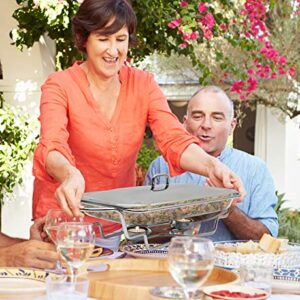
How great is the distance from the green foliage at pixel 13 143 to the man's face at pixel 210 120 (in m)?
2.73

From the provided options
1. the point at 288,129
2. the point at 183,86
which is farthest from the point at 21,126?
the point at 288,129

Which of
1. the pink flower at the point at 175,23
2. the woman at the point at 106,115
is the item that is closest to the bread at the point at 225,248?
the woman at the point at 106,115

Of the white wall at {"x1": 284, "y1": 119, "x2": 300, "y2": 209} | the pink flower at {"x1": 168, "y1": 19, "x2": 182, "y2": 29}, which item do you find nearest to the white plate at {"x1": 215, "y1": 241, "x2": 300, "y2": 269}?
the pink flower at {"x1": 168, "y1": 19, "x2": 182, "y2": 29}

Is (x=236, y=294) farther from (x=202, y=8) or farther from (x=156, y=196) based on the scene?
(x=202, y=8)

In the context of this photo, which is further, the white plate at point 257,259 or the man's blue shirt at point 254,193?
the man's blue shirt at point 254,193

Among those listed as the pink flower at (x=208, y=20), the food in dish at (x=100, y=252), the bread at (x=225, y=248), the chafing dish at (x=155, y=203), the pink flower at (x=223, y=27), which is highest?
the pink flower at (x=223, y=27)

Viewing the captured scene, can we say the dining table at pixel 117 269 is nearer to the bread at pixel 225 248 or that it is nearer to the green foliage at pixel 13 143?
the bread at pixel 225 248

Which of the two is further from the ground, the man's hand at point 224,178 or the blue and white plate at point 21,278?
the man's hand at point 224,178

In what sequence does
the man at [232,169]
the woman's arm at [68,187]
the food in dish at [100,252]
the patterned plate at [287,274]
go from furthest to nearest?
the man at [232,169]
the food in dish at [100,252]
the woman's arm at [68,187]
the patterned plate at [287,274]

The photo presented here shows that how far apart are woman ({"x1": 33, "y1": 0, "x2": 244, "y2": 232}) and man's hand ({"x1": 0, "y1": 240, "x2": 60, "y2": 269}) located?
1.31 ft

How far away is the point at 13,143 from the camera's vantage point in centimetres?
655

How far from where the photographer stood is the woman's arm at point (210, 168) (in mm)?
2930

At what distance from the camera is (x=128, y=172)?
3.36 metres

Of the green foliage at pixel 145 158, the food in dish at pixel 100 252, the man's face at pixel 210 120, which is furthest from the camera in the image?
the green foliage at pixel 145 158
